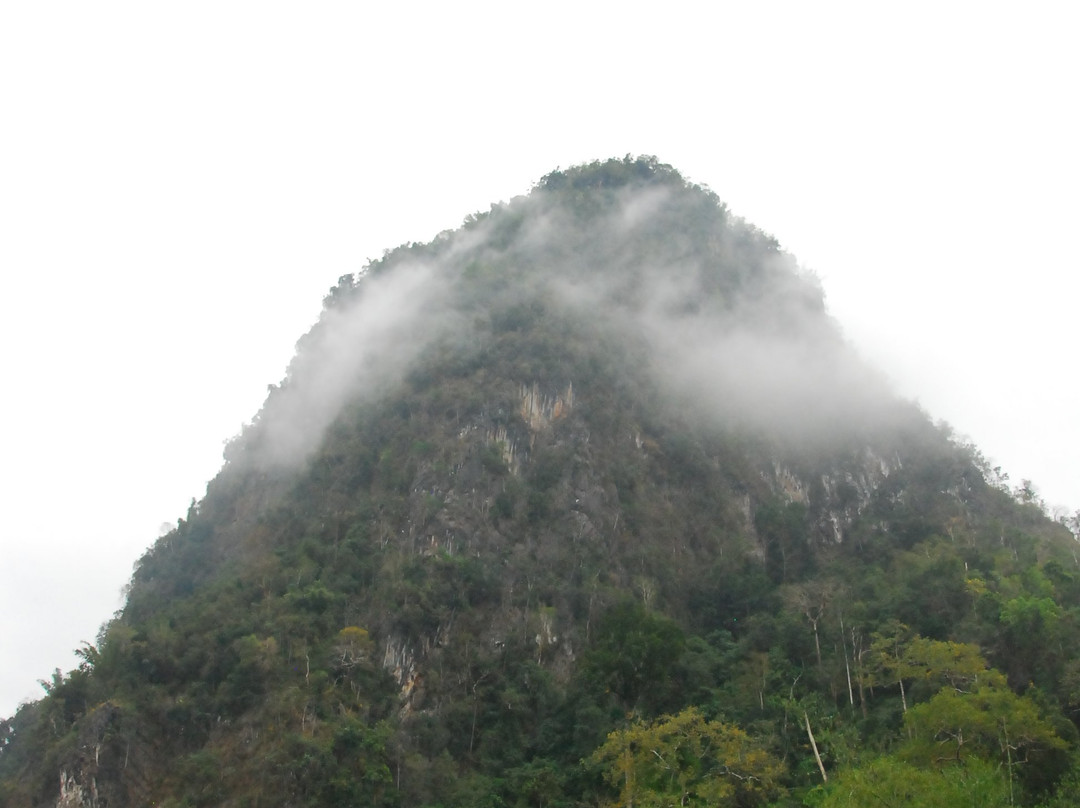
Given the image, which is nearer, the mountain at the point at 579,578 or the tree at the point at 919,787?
the tree at the point at 919,787

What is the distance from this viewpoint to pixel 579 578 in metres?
43.9

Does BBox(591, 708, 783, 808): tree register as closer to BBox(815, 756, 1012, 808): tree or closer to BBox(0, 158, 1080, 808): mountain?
BBox(0, 158, 1080, 808): mountain

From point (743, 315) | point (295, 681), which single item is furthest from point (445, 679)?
point (743, 315)

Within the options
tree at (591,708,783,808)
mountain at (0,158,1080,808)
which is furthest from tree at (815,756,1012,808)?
tree at (591,708,783,808)

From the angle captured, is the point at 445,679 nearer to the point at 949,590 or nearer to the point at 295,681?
the point at 295,681

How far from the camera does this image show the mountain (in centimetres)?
3078

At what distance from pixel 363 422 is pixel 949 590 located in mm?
31105

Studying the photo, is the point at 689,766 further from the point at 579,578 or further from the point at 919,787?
the point at 579,578

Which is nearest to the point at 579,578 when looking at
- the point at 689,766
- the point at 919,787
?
the point at 689,766

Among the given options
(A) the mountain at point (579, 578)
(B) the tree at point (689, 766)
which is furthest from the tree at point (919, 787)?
(B) the tree at point (689, 766)

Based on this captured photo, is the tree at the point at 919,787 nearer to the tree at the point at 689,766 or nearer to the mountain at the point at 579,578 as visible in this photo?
the mountain at the point at 579,578

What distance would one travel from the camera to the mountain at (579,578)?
30.8 m

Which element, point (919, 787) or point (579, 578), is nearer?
point (919, 787)

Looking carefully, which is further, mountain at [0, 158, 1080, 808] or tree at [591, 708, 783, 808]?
mountain at [0, 158, 1080, 808]
